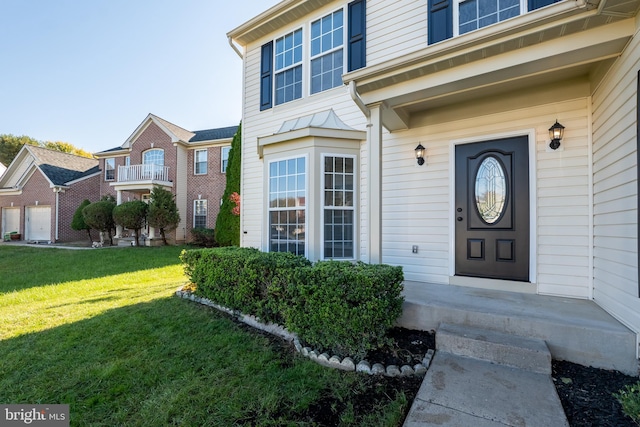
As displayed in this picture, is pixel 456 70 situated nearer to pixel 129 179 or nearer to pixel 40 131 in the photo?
pixel 129 179

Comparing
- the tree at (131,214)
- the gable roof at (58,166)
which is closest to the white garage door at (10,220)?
the gable roof at (58,166)

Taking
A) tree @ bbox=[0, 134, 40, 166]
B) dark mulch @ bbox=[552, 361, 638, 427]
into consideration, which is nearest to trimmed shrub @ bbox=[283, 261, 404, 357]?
dark mulch @ bbox=[552, 361, 638, 427]

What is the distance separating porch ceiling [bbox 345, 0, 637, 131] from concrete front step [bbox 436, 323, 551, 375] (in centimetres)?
266

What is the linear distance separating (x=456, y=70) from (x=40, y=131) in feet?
148

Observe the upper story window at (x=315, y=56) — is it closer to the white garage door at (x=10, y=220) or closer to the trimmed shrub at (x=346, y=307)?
the trimmed shrub at (x=346, y=307)

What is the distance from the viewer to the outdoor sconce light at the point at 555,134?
343 centimetres

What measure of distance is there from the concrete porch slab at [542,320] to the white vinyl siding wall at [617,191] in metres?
0.20

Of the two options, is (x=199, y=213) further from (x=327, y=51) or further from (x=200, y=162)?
(x=327, y=51)

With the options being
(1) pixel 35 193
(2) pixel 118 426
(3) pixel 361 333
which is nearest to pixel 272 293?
(3) pixel 361 333

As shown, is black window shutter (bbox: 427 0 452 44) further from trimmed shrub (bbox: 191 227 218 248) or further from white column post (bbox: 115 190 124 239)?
white column post (bbox: 115 190 124 239)

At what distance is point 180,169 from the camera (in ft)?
47.6

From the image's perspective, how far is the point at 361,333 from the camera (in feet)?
8.46

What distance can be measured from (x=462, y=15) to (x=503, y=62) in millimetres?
2066

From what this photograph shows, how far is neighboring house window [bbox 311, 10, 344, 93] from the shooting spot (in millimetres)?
5363
